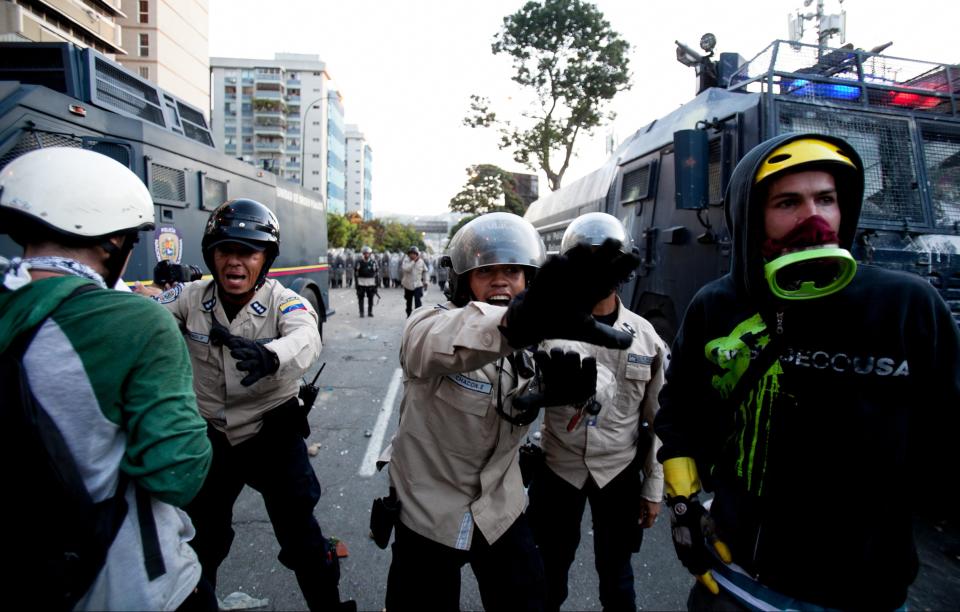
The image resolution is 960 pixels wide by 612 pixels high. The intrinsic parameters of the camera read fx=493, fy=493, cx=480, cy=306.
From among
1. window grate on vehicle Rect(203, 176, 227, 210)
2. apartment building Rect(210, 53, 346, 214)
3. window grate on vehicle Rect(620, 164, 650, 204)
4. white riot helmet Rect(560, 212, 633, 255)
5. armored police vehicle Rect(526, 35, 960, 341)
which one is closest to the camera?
white riot helmet Rect(560, 212, 633, 255)

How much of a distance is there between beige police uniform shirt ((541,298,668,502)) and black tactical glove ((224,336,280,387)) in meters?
1.27

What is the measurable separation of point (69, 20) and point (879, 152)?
41.0m

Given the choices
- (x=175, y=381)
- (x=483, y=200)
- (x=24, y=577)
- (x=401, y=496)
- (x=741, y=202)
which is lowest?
(x=401, y=496)

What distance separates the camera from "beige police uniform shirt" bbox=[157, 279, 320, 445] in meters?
2.33

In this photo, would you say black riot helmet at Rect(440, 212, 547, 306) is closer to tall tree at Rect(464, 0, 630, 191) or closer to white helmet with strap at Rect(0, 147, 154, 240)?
white helmet with strap at Rect(0, 147, 154, 240)

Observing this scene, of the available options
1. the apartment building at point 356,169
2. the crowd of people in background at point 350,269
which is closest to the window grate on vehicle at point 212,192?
the crowd of people in background at point 350,269

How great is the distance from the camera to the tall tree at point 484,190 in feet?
115

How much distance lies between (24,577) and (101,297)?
2.09 ft

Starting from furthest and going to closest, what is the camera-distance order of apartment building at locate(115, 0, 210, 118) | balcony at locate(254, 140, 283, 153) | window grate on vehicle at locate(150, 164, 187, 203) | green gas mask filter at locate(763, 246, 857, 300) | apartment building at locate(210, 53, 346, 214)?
1. balcony at locate(254, 140, 283, 153)
2. apartment building at locate(210, 53, 346, 214)
3. apartment building at locate(115, 0, 210, 118)
4. window grate on vehicle at locate(150, 164, 187, 203)
5. green gas mask filter at locate(763, 246, 857, 300)

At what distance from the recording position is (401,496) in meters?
1.83

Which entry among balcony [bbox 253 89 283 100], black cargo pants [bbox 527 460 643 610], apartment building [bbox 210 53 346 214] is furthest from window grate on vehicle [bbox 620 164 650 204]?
balcony [bbox 253 89 283 100]

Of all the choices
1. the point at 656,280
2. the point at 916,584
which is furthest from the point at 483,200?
the point at 916,584

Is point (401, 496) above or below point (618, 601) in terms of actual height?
above

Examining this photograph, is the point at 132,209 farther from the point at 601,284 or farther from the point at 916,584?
the point at 916,584
